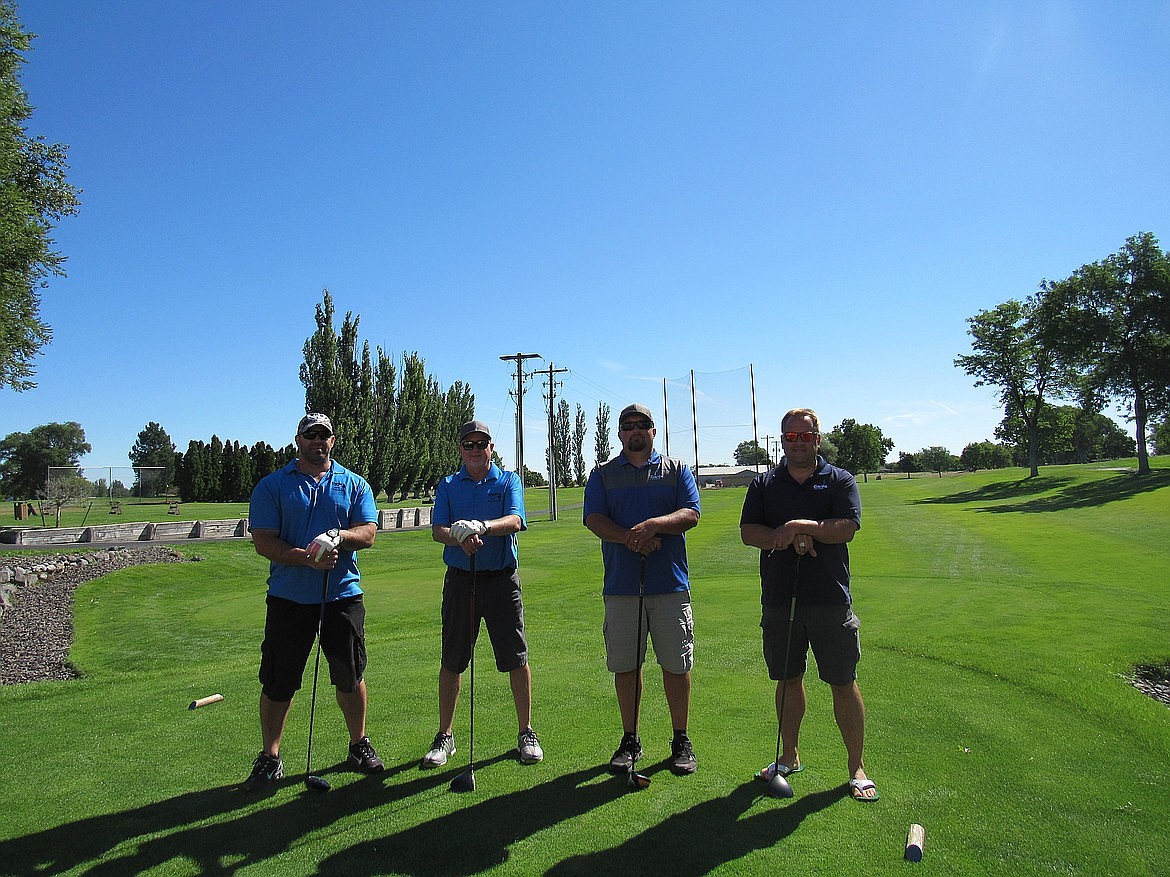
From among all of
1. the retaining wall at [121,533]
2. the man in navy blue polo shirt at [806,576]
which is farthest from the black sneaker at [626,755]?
the retaining wall at [121,533]

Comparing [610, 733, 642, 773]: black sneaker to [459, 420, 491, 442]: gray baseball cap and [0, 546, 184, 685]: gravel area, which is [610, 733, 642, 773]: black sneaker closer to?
[459, 420, 491, 442]: gray baseball cap

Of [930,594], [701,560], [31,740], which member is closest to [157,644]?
[31,740]

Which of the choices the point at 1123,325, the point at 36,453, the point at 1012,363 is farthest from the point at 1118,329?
the point at 36,453

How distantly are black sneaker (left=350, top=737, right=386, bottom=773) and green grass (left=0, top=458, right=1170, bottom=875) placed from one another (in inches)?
4.1

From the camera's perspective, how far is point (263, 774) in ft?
12.9

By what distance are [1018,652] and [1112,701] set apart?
4.98 ft

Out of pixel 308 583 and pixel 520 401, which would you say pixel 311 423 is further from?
pixel 520 401

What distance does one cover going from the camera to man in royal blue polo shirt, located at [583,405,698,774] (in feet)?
14.0

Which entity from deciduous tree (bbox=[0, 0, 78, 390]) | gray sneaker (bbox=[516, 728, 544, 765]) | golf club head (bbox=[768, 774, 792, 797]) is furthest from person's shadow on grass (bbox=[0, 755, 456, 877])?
deciduous tree (bbox=[0, 0, 78, 390])

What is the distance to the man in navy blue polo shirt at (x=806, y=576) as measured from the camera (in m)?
3.92

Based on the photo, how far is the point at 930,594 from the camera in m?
10.4

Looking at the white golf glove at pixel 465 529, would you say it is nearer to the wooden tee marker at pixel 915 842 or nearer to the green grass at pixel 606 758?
the green grass at pixel 606 758

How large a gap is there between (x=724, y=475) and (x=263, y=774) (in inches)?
4872

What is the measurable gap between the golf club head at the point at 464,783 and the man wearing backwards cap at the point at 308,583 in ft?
1.79
